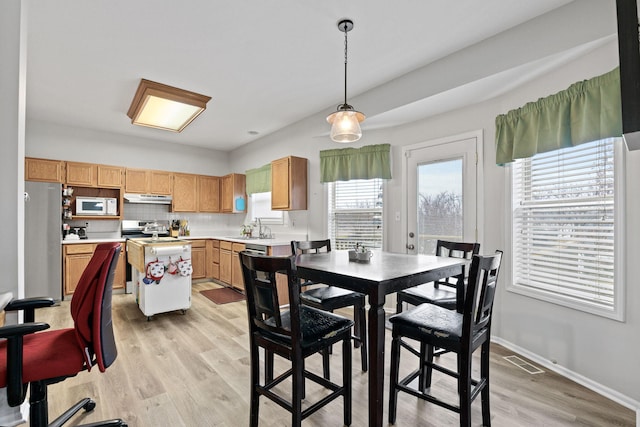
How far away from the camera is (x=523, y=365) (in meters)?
2.47

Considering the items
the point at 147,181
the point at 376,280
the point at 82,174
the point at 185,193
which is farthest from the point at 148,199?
the point at 376,280

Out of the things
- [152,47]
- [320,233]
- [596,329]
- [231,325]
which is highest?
[152,47]

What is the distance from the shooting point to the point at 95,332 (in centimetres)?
146

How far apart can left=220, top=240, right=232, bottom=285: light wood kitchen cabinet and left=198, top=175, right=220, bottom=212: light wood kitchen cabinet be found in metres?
1.16

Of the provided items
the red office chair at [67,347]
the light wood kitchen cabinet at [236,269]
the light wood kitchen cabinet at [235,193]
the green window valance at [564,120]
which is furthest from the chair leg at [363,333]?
the light wood kitchen cabinet at [235,193]

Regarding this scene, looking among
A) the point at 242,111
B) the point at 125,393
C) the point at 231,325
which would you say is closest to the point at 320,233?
the point at 231,325

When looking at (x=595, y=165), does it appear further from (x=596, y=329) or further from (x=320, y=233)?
(x=320, y=233)

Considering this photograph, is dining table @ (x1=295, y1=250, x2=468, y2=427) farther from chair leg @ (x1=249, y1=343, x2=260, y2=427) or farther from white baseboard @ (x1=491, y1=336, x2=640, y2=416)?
white baseboard @ (x1=491, y1=336, x2=640, y2=416)

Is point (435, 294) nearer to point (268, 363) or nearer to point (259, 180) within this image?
point (268, 363)

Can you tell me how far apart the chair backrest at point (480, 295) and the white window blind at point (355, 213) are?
7.34 ft

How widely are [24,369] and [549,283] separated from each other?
3393mm

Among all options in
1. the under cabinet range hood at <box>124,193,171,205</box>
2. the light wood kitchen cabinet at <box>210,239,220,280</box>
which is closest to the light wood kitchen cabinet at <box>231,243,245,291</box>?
the light wood kitchen cabinet at <box>210,239,220,280</box>

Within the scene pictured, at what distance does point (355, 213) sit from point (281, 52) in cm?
219

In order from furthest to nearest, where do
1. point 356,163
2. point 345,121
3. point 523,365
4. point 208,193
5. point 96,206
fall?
1. point 208,193
2. point 96,206
3. point 356,163
4. point 523,365
5. point 345,121
